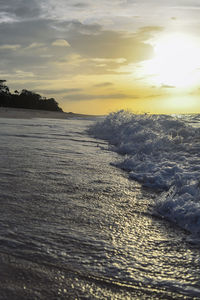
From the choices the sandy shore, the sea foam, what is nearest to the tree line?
the sandy shore

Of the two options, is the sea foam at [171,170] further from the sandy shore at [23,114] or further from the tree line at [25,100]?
the tree line at [25,100]

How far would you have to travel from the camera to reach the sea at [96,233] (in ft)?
5.76

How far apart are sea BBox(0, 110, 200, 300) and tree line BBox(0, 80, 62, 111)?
58.0m

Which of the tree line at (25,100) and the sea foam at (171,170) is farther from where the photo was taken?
the tree line at (25,100)

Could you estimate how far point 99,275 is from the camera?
1.87 metres

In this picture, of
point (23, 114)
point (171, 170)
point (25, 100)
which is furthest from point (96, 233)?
point (25, 100)

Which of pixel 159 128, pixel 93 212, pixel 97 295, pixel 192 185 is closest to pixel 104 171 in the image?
pixel 192 185

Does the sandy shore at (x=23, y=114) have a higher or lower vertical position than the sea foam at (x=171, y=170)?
higher

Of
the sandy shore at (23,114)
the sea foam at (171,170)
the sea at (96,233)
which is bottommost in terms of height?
the sea at (96,233)

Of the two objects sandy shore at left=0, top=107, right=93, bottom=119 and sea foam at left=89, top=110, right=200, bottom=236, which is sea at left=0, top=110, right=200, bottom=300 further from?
sandy shore at left=0, top=107, right=93, bottom=119

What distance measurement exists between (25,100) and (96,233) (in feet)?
209

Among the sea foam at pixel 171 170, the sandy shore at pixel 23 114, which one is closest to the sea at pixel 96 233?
the sea foam at pixel 171 170

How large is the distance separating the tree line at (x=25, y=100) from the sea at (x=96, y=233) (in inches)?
2284

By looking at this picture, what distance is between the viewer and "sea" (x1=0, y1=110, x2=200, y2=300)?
1757 mm
